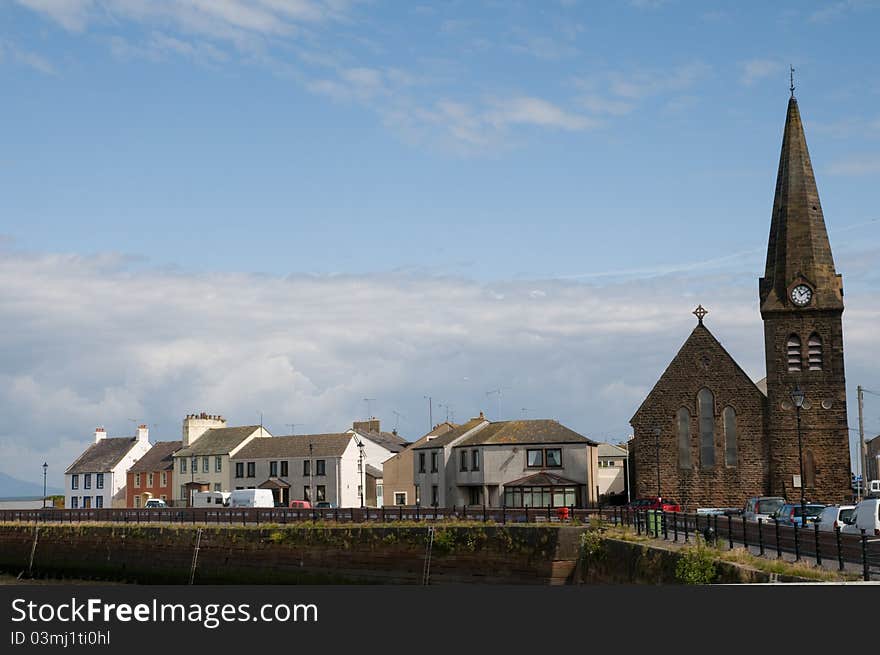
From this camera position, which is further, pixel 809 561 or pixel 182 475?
pixel 182 475

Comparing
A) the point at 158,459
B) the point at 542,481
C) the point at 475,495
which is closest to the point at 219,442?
the point at 158,459

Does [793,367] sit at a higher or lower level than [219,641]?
higher

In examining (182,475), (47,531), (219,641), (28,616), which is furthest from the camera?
(182,475)

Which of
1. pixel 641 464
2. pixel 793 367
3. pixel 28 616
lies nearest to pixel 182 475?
pixel 641 464

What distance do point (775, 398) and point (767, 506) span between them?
17.2 meters

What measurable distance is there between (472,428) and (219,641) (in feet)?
225

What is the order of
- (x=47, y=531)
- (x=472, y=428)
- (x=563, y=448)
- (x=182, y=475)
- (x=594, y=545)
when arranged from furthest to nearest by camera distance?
(x=182, y=475)
(x=472, y=428)
(x=563, y=448)
(x=47, y=531)
(x=594, y=545)

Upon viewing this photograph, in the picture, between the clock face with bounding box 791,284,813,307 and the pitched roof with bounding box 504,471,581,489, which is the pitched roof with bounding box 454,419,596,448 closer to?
the pitched roof with bounding box 504,471,581,489

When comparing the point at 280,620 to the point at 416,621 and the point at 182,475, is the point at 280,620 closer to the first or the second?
the point at 416,621

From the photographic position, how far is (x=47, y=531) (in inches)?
2514

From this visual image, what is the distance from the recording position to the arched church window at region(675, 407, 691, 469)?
7331 centimetres

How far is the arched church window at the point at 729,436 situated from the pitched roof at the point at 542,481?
11494 mm

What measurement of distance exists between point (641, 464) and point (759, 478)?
295 inches

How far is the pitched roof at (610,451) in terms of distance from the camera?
379 ft
